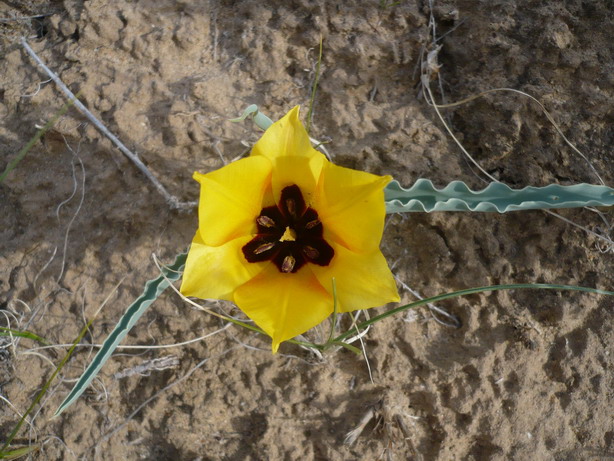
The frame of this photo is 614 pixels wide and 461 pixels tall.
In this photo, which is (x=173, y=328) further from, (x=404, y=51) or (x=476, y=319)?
(x=404, y=51)

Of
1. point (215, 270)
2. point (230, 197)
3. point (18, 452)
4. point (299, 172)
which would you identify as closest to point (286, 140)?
point (299, 172)

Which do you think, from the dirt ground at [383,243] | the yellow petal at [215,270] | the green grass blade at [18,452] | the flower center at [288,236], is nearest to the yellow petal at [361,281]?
the flower center at [288,236]

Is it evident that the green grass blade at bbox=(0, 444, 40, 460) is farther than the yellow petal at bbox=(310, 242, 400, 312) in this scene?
Yes

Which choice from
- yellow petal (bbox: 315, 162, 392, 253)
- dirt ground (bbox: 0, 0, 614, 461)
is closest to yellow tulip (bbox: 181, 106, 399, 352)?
yellow petal (bbox: 315, 162, 392, 253)

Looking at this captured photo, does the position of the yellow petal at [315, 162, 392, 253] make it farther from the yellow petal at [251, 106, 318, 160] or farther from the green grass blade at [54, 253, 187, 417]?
the green grass blade at [54, 253, 187, 417]

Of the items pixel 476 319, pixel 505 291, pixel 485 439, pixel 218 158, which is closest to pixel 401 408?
pixel 485 439

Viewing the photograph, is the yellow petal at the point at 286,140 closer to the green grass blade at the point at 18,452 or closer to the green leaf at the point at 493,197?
the green leaf at the point at 493,197

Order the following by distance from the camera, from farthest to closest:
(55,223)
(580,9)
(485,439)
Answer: (55,223)
(580,9)
(485,439)

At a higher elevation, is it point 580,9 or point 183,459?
point 580,9
